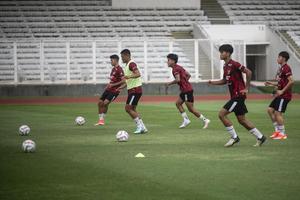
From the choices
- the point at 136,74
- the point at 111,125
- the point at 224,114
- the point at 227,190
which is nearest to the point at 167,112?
the point at 111,125

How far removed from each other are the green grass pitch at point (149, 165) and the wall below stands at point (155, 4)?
1090 inches

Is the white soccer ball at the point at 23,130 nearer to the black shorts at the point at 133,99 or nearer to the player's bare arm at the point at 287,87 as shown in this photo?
the black shorts at the point at 133,99

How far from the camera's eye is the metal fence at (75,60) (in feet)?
127

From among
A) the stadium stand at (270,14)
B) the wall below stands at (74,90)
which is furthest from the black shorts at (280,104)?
the stadium stand at (270,14)

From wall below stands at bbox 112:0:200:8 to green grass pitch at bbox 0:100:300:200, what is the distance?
27.7 m

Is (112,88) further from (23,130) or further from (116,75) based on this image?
(23,130)

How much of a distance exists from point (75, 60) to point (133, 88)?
825 inches

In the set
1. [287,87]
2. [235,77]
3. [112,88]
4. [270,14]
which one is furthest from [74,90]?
[235,77]

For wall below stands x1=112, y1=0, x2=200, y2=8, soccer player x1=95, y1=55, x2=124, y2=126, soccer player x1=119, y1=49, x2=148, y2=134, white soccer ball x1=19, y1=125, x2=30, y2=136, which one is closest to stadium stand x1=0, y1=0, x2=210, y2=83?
wall below stands x1=112, y1=0, x2=200, y2=8

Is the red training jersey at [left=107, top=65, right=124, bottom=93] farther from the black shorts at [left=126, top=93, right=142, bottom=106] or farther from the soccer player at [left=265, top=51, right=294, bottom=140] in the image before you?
the soccer player at [left=265, top=51, right=294, bottom=140]

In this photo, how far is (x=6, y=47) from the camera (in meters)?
38.7

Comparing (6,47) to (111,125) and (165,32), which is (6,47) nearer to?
(165,32)

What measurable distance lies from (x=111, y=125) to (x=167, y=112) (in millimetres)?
5737

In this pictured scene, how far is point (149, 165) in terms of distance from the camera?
11844 mm
